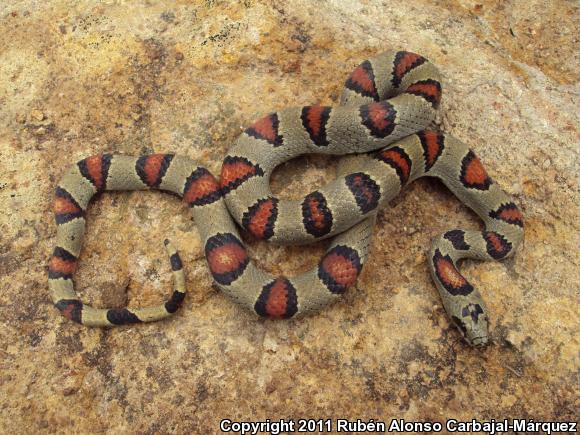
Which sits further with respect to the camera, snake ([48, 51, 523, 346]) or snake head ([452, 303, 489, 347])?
snake ([48, 51, 523, 346])

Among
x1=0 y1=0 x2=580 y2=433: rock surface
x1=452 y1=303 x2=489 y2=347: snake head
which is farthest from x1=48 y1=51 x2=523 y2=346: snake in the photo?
x1=0 y1=0 x2=580 y2=433: rock surface

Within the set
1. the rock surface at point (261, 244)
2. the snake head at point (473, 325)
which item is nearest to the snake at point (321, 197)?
the snake head at point (473, 325)

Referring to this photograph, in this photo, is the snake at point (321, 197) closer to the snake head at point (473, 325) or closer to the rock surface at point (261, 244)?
the snake head at point (473, 325)

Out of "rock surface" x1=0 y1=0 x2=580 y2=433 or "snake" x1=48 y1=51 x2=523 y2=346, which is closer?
"rock surface" x1=0 y1=0 x2=580 y2=433

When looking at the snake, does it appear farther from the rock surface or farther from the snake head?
the rock surface

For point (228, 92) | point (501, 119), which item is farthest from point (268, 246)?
point (501, 119)

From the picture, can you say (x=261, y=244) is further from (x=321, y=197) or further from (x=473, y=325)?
(x=473, y=325)

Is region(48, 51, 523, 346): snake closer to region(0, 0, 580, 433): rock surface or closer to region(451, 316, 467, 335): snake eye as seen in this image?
region(451, 316, 467, 335): snake eye
